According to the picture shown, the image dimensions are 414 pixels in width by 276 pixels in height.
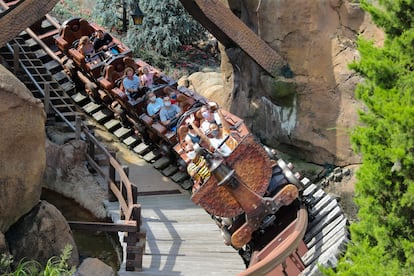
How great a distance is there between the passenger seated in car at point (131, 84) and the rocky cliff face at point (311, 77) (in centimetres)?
238

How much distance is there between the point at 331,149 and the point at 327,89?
105 cm

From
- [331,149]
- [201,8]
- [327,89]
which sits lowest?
[331,149]

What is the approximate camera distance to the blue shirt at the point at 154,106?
10562 mm

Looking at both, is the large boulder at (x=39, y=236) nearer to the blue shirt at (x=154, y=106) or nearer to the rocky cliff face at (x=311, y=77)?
the blue shirt at (x=154, y=106)

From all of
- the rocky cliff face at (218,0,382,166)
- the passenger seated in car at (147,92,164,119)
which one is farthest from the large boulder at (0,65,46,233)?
the rocky cliff face at (218,0,382,166)

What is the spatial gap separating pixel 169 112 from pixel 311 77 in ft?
8.65

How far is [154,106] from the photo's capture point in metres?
10.6

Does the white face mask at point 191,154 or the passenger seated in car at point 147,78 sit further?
the passenger seated in car at point 147,78

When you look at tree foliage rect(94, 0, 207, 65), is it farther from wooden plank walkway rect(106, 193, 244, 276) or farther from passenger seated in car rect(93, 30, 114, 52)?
wooden plank walkway rect(106, 193, 244, 276)

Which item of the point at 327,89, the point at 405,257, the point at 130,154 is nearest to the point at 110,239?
the point at 130,154

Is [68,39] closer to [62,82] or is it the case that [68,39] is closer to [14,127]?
[62,82]

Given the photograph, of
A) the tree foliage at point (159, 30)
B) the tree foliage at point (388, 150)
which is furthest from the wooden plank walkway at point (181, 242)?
the tree foliage at point (159, 30)

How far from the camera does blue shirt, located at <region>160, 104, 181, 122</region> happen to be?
1034 centimetres

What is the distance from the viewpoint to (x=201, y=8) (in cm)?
993
